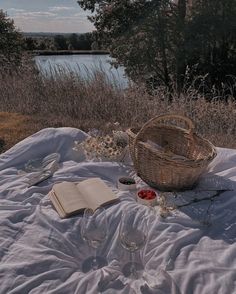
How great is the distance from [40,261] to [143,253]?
18.3 inches

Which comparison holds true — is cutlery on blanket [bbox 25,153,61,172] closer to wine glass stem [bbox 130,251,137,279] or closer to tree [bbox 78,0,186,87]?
wine glass stem [bbox 130,251,137,279]

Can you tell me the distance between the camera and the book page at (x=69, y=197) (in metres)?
2.08

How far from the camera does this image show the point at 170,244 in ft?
6.00

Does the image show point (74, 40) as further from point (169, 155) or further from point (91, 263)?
point (91, 263)

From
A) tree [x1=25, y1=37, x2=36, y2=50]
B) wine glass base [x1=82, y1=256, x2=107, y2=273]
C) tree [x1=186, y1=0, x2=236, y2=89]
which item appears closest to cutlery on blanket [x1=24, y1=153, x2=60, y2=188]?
wine glass base [x1=82, y1=256, x2=107, y2=273]

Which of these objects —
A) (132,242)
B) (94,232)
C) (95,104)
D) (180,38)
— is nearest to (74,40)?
(180,38)

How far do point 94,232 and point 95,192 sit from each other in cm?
41

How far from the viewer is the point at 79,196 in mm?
2184

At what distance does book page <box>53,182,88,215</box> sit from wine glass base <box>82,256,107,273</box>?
0.33m

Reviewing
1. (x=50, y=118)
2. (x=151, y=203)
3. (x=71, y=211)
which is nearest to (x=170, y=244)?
(x=151, y=203)

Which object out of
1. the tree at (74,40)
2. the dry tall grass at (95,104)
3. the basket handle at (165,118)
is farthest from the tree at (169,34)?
the basket handle at (165,118)

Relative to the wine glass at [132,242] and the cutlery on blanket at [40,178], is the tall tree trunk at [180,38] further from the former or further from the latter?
the wine glass at [132,242]

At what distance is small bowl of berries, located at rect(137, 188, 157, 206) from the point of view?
2.13 m

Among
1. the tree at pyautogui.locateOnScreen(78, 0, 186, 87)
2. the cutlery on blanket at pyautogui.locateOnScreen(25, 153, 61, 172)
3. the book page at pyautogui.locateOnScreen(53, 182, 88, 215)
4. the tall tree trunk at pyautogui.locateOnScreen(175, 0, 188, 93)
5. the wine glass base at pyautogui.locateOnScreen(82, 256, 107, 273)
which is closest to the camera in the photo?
the wine glass base at pyautogui.locateOnScreen(82, 256, 107, 273)
